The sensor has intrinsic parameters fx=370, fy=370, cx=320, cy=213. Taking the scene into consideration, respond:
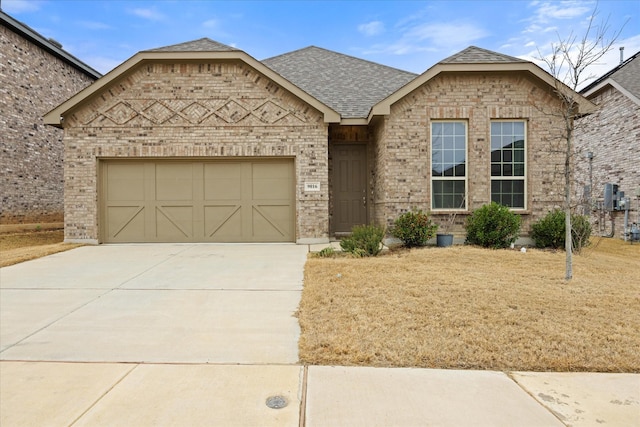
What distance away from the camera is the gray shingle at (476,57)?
932cm

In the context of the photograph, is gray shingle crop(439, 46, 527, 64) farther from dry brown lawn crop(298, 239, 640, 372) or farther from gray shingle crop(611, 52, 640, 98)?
gray shingle crop(611, 52, 640, 98)

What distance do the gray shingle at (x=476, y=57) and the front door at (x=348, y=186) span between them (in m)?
3.36

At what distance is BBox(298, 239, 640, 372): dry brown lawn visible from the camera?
320 cm

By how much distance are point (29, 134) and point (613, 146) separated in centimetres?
2150

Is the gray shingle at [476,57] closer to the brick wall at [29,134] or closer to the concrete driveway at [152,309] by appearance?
the concrete driveway at [152,309]

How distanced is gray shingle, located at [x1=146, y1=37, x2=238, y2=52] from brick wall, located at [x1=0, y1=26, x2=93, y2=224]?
691 cm

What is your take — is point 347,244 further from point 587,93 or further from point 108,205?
point 587,93

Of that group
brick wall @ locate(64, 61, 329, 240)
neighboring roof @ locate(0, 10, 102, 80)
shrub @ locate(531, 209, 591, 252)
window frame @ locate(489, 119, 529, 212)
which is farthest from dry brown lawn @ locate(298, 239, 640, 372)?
neighboring roof @ locate(0, 10, 102, 80)

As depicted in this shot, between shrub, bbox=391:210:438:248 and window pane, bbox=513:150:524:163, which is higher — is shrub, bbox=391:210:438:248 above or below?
below

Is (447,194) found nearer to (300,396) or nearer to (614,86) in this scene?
(300,396)

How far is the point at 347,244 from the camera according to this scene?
27.4ft

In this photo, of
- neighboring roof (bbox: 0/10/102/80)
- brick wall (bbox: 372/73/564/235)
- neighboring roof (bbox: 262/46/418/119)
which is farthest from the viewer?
neighboring roof (bbox: 0/10/102/80)

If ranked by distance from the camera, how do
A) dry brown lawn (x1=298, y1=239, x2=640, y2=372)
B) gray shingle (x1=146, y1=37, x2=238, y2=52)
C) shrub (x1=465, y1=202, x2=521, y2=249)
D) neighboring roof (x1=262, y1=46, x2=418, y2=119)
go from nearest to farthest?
1. dry brown lawn (x1=298, y1=239, x2=640, y2=372)
2. shrub (x1=465, y1=202, x2=521, y2=249)
3. gray shingle (x1=146, y1=37, x2=238, y2=52)
4. neighboring roof (x1=262, y1=46, x2=418, y2=119)

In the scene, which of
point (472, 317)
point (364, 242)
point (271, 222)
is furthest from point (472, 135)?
point (472, 317)
